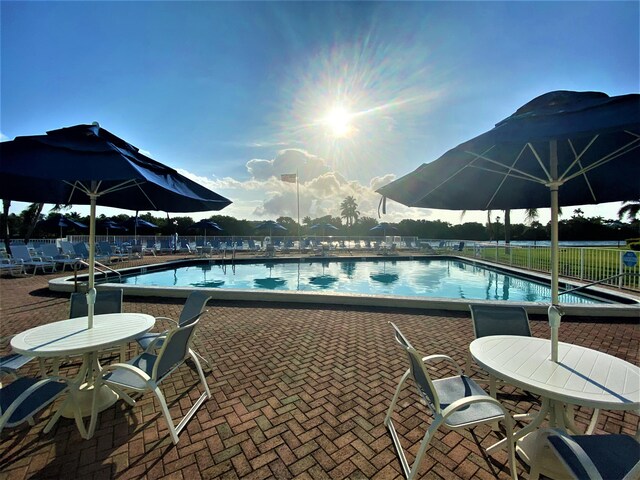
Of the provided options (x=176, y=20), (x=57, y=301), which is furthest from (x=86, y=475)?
(x=176, y=20)

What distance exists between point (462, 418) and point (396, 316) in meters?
3.64

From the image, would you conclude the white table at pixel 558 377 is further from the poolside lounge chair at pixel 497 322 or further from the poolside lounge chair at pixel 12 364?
the poolside lounge chair at pixel 12 364

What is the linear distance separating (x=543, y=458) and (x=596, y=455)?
68 cm

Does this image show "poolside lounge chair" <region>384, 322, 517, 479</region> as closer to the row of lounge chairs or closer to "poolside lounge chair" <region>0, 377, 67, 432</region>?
the row of lounge chairs

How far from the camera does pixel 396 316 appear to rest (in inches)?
209

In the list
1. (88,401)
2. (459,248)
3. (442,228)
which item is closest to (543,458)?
(88,401)

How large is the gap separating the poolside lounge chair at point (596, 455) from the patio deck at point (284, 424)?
0.62 metres

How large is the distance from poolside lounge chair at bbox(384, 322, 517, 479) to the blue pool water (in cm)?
572

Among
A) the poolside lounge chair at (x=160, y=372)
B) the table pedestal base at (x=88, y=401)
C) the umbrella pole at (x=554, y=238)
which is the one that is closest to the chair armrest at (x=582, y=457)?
the umbrella pole at (x=554, y=238)

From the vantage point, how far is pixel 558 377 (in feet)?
5.58

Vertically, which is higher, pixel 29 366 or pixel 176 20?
pixel 176 20

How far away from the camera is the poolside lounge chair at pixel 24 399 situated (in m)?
1.73

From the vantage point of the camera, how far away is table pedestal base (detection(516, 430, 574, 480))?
141 centimetres

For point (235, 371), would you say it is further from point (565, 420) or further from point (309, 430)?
point (565, 420)
